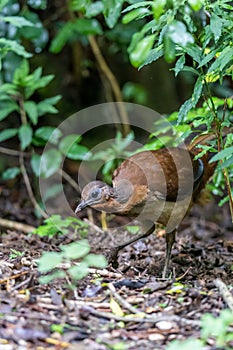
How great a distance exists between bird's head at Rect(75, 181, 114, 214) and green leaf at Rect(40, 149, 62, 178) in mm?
1629

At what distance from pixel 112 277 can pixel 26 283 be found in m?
0.71

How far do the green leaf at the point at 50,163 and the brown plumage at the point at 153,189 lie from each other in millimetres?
1403

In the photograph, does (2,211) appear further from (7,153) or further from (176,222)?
(176,222)

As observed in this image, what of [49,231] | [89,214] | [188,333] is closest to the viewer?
[188,333]

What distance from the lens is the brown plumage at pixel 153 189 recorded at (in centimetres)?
460

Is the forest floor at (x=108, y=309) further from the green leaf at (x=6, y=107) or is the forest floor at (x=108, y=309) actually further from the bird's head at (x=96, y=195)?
the green leaf at (x=6, y=107)

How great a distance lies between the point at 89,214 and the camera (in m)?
6.24

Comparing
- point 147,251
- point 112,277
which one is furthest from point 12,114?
point 112,277

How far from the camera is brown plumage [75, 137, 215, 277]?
460cm

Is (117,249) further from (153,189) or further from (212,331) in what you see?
(212,331)

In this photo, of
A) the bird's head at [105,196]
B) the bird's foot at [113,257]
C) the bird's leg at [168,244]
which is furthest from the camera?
the bird's leg at [168,244]

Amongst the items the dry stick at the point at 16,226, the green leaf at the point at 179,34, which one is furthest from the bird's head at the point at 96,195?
the green leaf at the point at 179,34

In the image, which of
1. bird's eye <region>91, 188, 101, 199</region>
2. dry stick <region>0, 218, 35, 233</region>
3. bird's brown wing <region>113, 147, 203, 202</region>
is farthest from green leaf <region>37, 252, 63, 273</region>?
dry stick <region>0, 218, 35, 233</region>

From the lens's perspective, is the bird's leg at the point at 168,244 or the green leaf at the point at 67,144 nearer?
the bird's leg at the point at 168,244
